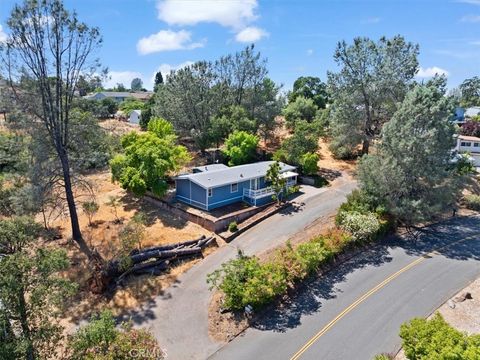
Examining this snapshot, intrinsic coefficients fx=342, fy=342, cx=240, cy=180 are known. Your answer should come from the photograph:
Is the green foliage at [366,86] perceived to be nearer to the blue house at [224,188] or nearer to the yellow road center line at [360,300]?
the blue house at [224,188]

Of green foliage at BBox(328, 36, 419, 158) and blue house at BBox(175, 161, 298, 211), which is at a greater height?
green foliage at BBox(328, 36, 419, 158)

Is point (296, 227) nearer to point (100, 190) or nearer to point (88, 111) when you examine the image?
point (88, 111)

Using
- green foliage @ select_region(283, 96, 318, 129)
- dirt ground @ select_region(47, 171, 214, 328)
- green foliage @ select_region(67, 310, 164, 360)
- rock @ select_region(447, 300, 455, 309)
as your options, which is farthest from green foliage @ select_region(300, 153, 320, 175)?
green foliage @ select_region(67, 310, 164, 360)

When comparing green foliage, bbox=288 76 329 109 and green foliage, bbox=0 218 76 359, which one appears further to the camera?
green foliage, bbox=288 76 329 109

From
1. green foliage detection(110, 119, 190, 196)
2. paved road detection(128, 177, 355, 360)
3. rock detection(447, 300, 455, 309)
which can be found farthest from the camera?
green foliage detection(110, 119, 190, 196)

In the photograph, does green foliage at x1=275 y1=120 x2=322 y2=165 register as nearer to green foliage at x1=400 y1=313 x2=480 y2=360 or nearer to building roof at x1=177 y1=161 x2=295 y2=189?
building roof at x1=177 y1=161 x2=295 y2=189

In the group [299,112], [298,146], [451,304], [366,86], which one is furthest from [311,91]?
[451,304]
